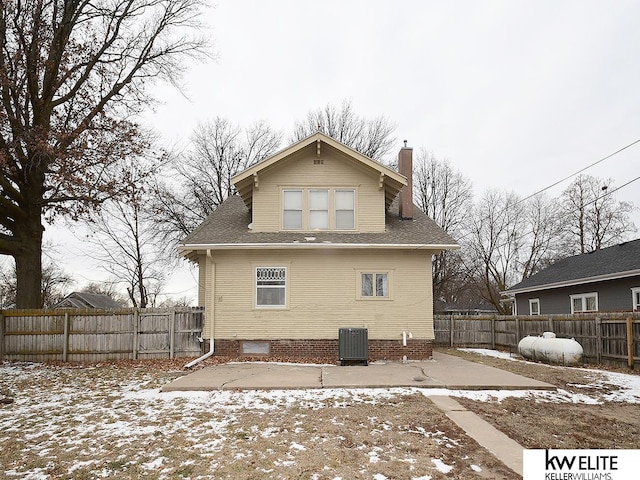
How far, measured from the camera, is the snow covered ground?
5.24m

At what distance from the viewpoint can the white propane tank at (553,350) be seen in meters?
13.6

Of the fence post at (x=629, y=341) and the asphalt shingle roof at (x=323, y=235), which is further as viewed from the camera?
the asphalt shingle roof at (x=323, y=235)

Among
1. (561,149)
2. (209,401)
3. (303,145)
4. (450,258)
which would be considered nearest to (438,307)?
(450,258)

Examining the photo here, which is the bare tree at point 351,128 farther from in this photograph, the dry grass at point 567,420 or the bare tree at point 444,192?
the dry grass at point 567,420

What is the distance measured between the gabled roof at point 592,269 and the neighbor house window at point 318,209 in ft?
36.7

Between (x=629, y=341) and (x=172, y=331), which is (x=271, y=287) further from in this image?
(x=629, y=341)

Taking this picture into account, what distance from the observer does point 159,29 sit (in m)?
19.2

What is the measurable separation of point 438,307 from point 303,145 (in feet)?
152

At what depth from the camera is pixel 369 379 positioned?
10.3m

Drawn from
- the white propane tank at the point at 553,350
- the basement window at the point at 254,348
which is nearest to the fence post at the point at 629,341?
the white propane tank at the point at 553,350

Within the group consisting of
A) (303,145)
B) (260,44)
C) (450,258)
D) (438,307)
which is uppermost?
(260,44)

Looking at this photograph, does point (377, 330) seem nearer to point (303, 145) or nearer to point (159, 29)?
point (303, 145)

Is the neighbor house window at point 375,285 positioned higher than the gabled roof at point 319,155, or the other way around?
the gabled roof at point 319,155

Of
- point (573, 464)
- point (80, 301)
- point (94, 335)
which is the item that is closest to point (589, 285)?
point (573, 464)
